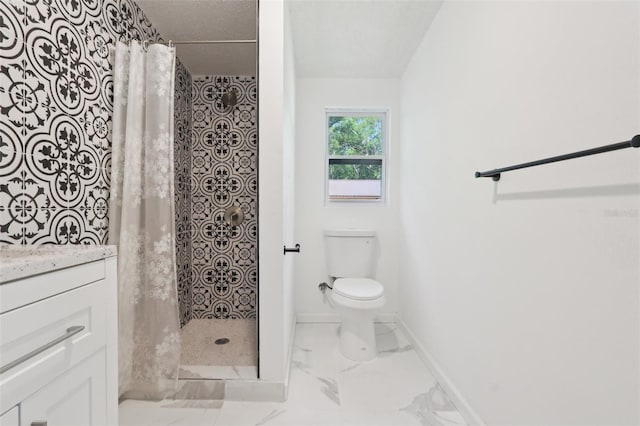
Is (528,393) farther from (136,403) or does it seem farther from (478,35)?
(136,403)

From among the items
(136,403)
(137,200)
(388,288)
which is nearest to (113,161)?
(137,200)

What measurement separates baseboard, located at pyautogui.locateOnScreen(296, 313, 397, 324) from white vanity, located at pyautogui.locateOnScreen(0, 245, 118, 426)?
1.90 meters

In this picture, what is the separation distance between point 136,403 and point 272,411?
0.70 metres

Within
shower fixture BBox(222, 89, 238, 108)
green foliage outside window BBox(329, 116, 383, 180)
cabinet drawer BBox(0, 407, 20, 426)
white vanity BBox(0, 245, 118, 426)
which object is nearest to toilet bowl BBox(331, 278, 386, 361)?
green foliage outside window BBox(329, 116, 383, 180)

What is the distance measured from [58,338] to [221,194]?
6.21ft

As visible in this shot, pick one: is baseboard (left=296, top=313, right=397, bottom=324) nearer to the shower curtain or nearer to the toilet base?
the toilet base

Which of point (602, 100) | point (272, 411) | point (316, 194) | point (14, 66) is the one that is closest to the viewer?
point (602, 100)

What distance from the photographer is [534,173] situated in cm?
99

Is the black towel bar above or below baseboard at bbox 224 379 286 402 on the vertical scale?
above

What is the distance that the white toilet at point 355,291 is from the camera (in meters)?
1.90

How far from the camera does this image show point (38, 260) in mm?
581

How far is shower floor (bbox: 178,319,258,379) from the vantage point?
1.57 metres

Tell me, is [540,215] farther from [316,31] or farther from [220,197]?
[220,197]

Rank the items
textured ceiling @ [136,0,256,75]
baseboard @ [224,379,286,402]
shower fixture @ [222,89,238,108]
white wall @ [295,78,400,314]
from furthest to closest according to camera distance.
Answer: white wall @ [295,78,400,314] → shower fixture @ [222,89,238,108] → textured ceiling @ [136,0,256,75] → baseboard @ [224,379,286,402]
